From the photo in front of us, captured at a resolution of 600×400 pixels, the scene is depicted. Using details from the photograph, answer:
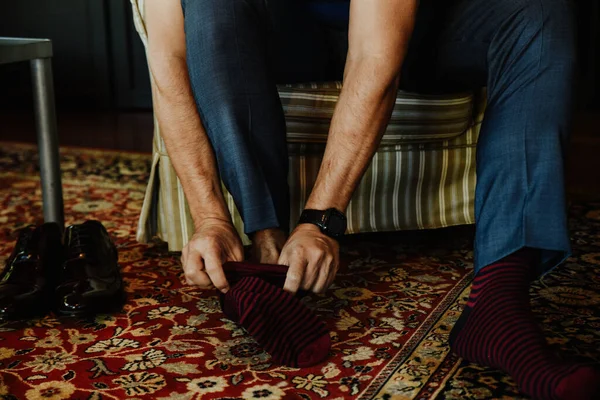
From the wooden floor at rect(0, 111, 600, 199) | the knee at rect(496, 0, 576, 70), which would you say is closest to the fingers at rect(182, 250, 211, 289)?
the knee at rect(496, 0, 576, 70)

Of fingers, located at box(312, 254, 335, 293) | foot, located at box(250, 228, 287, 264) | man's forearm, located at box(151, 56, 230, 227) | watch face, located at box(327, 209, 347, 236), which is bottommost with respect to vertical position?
fingers, located at box(312, 254, 335, 293)

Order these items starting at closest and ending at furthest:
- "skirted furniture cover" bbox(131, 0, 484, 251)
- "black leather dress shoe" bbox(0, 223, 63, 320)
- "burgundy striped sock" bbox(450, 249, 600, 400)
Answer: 1. "burgundy striped sock" bbox(450, 249, 600, 400)
2. "black leather dress shoe" bbox(0, 223, 63, 320)
3. "skirted furniture cover" bbox(131, 0, 484, 251)

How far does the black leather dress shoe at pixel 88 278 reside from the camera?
1.08m

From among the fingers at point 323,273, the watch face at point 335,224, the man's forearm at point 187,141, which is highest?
the man's forearm at point 187,141

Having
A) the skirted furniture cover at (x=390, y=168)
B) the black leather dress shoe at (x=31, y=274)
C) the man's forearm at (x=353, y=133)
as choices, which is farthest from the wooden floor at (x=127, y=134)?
the black leather dress shoe at (x=31, y=274)

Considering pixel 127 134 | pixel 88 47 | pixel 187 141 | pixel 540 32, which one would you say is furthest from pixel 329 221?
pixel 88 47

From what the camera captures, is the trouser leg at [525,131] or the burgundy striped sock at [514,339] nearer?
the burgundy striped sock at [514,339]

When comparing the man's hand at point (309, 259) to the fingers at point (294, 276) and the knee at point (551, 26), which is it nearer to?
the fingers at point (294, 276)

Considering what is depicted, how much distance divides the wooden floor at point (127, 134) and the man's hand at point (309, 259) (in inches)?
44.2

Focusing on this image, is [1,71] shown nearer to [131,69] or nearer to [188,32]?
[131,69]

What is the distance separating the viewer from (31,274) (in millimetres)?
1126

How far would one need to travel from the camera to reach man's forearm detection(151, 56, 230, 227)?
1074 mm

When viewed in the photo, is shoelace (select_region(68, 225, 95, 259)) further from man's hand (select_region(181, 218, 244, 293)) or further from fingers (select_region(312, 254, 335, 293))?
fingers (select_region(312, 254, 335, 293))

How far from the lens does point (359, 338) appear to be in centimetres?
101
